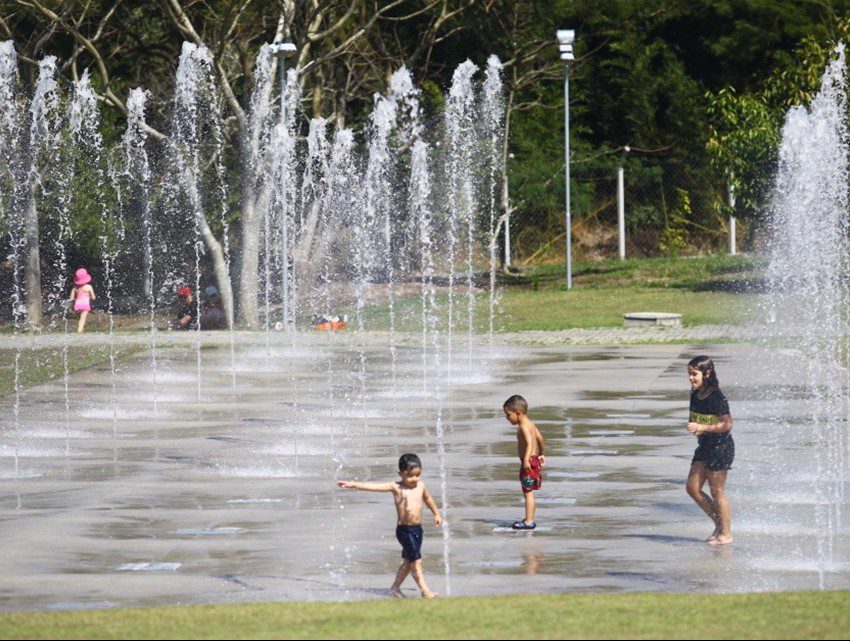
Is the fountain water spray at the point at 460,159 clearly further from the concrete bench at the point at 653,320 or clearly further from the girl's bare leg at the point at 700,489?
the girl's bare leg at the point at 700,489

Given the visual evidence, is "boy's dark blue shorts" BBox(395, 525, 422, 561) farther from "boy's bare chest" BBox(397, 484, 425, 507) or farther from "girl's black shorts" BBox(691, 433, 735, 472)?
"girl's black shorts" BBox(691, 433, 735, 472)

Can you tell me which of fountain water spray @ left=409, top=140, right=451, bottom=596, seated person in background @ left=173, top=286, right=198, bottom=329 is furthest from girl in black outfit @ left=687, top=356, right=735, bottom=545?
seated person in background @ left=173, top=286, right=198, bottom=329

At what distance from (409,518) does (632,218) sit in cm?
3472

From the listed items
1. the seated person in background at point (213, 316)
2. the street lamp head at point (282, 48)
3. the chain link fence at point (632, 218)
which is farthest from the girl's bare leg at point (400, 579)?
the chain link fence at point (632, 218)

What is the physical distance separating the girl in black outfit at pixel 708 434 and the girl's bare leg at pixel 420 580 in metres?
2.59

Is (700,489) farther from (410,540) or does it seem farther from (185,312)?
(185,312)

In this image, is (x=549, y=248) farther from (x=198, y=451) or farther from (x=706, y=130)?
(x=198, y=451)

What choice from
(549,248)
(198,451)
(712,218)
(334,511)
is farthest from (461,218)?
(334,511)

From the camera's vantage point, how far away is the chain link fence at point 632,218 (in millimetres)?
42844

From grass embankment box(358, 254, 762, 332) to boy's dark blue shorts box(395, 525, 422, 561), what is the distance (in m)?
20.9

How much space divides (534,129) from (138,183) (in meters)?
10.7

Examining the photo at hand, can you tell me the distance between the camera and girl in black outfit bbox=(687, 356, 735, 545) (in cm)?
1120

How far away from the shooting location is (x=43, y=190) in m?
36.9

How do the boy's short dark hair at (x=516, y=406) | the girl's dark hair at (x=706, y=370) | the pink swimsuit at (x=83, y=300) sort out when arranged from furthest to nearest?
1. the pink swimsuit at (x=83, y=300)
2. the boy's short dark hair at (x=516, y=406)
3. the girl's dark hair at (x=706, y=370)
